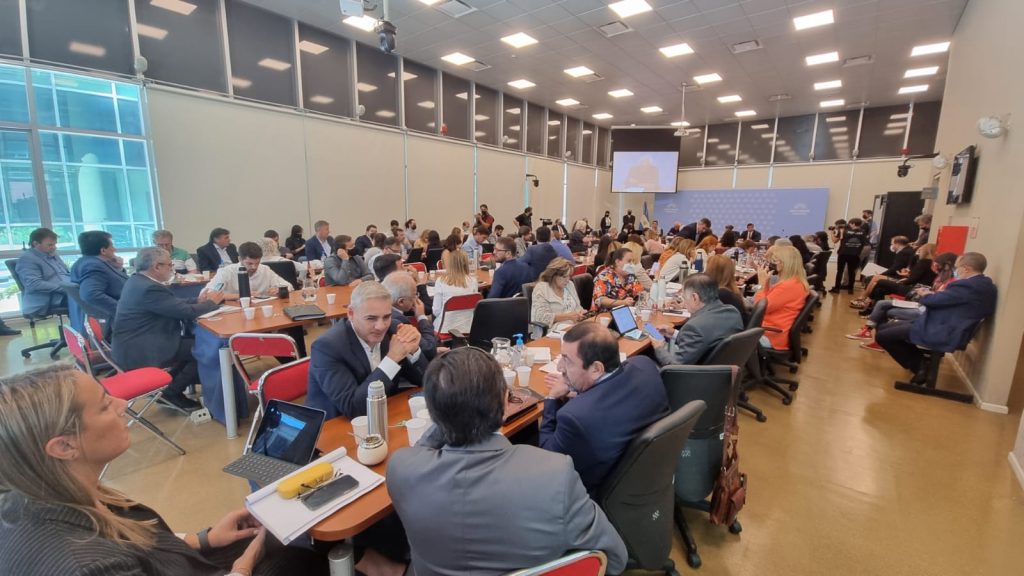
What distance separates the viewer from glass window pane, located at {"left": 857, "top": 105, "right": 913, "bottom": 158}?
11594mm

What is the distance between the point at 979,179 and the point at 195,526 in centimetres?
756

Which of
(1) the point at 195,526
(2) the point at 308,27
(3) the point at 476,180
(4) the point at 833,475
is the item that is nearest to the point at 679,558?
(4) the point at 833,475

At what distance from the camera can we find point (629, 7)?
641 cm

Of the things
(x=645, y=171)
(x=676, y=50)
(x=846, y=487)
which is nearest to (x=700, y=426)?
(x=846, y=487)

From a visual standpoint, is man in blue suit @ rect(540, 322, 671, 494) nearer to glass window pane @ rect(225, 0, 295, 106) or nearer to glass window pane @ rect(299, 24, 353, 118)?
glass window pane @ rect(225, 0, 295, 106)

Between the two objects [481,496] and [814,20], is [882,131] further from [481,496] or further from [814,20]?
[481,496]

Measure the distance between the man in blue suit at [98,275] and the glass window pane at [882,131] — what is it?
16.2 metres

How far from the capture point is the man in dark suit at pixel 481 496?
1.09 metres

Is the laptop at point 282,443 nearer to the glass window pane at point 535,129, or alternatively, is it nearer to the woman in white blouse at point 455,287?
the woman in white blouse at point 455,287

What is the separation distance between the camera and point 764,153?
13633mm

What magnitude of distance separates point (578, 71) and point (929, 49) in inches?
246

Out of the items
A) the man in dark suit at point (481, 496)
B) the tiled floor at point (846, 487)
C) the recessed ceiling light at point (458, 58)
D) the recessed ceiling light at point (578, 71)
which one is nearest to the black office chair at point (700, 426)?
the tiled floor at point (846, 487)

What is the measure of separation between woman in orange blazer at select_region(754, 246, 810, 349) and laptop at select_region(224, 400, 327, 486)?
13.6ft

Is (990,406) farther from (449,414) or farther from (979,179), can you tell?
(449,414)
